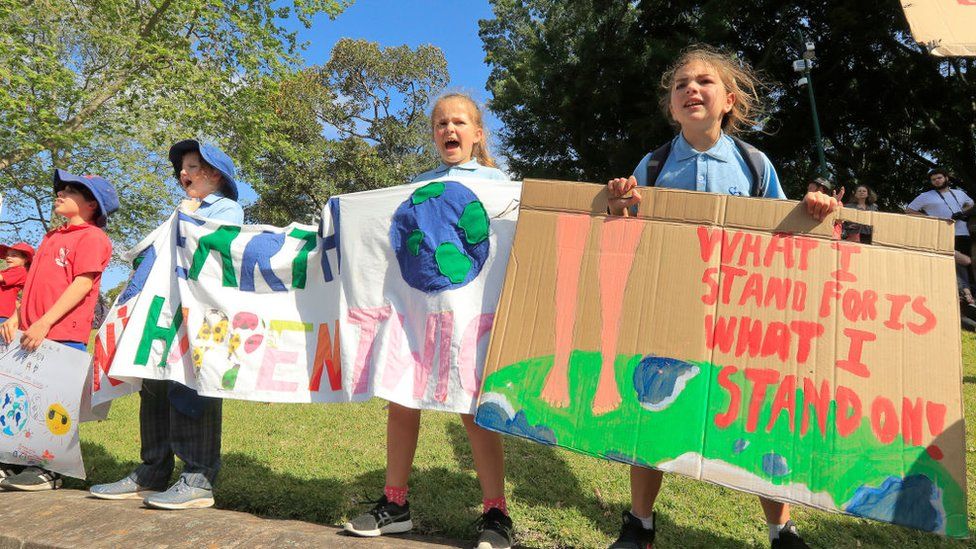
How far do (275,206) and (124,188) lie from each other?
12917 millimetres

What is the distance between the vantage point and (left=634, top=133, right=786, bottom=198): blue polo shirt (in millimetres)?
2373

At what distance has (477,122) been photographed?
2.91 m

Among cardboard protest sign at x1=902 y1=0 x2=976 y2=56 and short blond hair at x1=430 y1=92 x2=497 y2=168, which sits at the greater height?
cardboard protest sign at x1=902 y1=0 x2=976 y2=56

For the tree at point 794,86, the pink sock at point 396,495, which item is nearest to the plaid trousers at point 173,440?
the pink sock at point 396,495

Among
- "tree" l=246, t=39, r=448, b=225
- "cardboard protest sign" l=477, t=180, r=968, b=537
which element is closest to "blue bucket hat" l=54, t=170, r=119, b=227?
"cardboard protest sign" l=477, t=180, r=968, b=537

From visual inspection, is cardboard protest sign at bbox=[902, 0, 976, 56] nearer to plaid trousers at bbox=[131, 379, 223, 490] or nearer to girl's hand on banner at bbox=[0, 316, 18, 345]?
plaid trousers at bbox=[131, 379, 223, 490]

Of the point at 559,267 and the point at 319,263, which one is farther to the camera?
the point at 319,263

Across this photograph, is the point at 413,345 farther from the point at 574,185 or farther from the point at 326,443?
the point at 326,443

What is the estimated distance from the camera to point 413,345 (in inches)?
101

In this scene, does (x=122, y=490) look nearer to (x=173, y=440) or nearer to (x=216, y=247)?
(x=173, y=440)

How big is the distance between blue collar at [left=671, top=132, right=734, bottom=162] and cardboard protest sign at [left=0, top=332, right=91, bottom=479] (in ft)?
9.29

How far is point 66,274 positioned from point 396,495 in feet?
6.89

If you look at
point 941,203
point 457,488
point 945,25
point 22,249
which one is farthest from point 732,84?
point 941,203

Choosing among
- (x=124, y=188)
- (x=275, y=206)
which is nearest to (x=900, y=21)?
(x=124, y=188)
